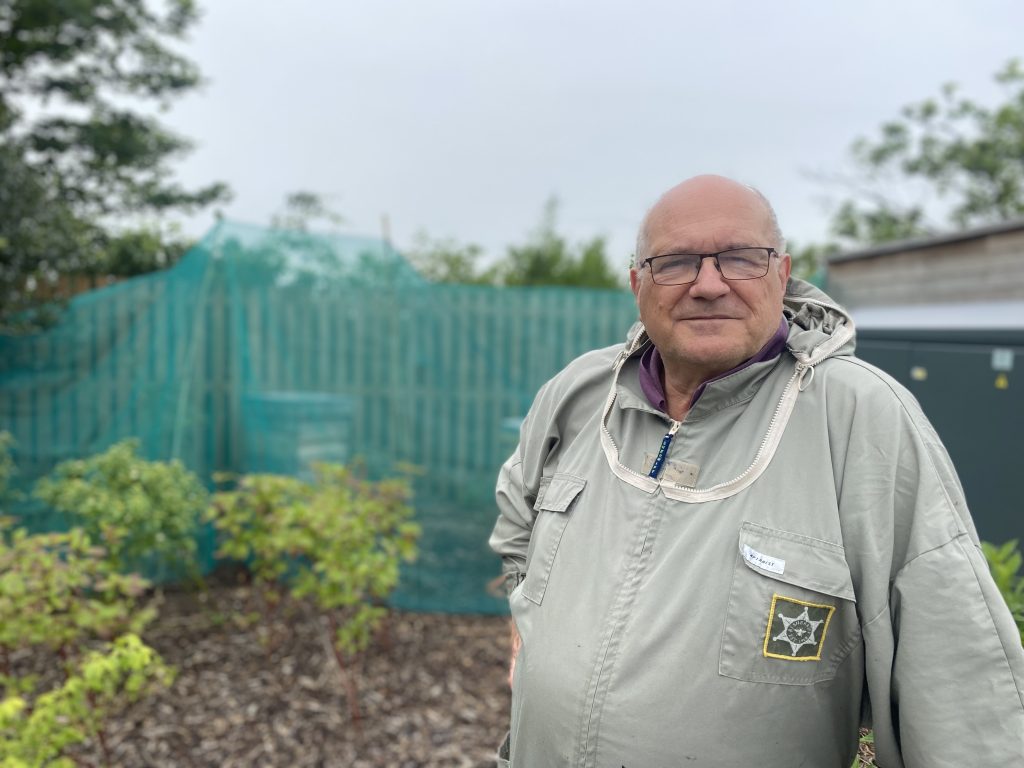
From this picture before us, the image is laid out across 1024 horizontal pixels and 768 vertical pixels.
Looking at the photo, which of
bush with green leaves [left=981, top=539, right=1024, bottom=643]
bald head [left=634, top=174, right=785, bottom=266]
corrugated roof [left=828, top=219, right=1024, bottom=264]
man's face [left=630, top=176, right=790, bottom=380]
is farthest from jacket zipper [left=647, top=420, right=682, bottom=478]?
corrugated roof [left=828, top=219, right=1024, bottom=264]

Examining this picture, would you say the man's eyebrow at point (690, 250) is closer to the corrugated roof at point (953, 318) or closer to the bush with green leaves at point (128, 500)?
the corrugated roof at point (953, 318)

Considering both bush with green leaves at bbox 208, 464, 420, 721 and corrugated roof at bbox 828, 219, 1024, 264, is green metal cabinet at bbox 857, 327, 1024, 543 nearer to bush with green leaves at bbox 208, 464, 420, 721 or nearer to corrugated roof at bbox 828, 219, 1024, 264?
corrugated roof at bbox 828, 219, 1024, 264

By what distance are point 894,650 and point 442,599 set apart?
402 centimetres

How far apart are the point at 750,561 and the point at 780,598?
0.22 ft

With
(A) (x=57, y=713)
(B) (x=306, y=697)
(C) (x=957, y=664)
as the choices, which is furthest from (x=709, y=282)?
(B) (x=306, y=697)

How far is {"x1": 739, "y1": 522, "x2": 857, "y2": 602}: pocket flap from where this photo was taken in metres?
1.18

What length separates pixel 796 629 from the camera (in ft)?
3.94

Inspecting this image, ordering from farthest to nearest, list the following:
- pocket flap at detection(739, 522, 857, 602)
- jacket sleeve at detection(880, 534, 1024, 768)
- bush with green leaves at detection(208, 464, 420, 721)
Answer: bush with green leaves at detection(208, 464, 420, 721)
pocket flap at detection(739, 522, 857, 602)
jacket sleeve at detection(880, 534, 1024, 768)

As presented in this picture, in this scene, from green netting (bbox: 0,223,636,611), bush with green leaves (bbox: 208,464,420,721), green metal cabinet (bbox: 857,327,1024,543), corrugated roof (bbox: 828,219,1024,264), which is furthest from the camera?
green netting (bbox: 0,223,636,611)

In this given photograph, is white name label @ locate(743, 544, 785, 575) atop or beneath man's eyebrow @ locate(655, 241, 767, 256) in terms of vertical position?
beneath

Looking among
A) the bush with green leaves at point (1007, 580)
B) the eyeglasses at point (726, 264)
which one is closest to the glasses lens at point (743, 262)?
the eyeglasses at point (726, 264)

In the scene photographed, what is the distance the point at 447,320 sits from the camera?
16.7 feet

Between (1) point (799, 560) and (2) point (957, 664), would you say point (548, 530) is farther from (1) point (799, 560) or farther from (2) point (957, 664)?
(2) point (957, 664)

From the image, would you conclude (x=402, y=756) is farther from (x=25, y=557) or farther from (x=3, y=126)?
(x=3, y=126)
